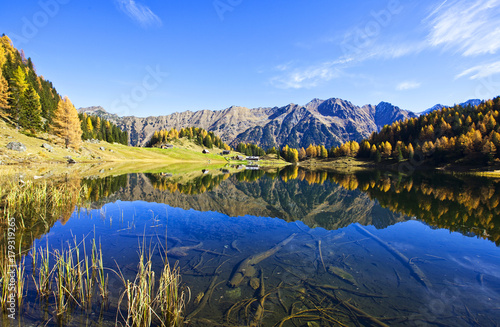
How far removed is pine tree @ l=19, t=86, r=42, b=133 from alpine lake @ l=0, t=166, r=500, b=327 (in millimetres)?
76571

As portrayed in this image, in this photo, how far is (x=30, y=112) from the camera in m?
77.6

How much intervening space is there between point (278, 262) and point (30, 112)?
106 meters

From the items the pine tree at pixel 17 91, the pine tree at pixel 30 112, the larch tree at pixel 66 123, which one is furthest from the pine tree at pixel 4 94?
the larch tree at pixel 66 123

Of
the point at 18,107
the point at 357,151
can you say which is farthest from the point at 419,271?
the point at 357,151

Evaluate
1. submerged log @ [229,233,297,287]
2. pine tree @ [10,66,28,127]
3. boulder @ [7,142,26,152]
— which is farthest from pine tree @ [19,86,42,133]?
submerged log @ [229,233,297,287]

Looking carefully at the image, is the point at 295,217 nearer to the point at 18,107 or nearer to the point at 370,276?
the point at 370,276

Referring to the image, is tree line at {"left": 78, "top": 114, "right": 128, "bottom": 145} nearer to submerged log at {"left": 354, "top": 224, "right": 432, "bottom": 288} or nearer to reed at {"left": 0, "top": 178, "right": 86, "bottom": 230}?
reed at {"left": 0, "top": 178, "right": 86, "bottom": 230}

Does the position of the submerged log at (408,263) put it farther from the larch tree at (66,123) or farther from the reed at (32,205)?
the larch tree at (66,123)

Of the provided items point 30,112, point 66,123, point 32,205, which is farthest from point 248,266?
point 30,112

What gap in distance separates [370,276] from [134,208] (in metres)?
24.9

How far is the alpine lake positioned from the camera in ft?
28.0

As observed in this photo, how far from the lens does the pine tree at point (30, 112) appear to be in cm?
7523

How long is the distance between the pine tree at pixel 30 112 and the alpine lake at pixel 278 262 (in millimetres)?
76571

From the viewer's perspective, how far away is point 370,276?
12.1 metres
